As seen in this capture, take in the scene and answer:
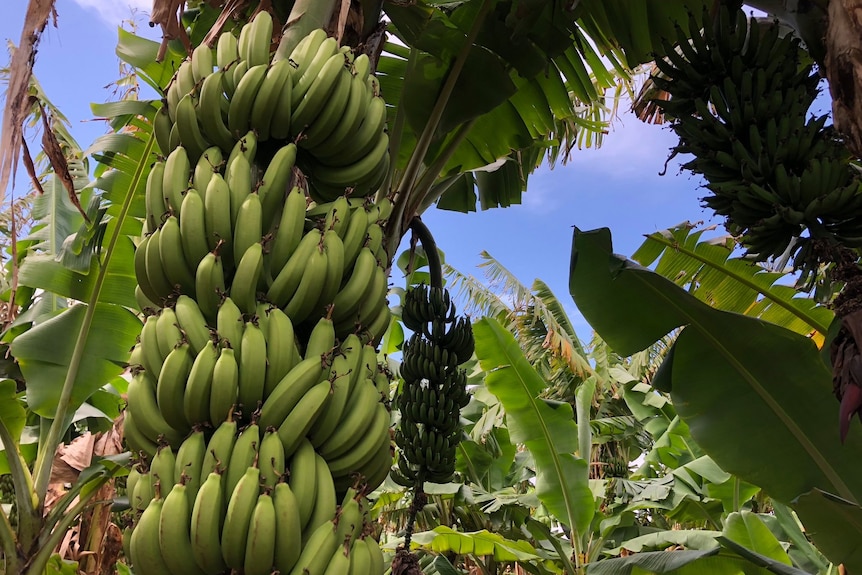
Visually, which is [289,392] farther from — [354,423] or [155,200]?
[155,200]

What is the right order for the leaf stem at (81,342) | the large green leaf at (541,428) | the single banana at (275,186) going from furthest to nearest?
1. the large green leaf at (541,428)
2. the leaf stem at (81,342)
3. the single banana at (275,186)

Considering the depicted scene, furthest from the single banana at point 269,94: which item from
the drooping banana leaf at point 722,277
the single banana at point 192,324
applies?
the drooping banana leaf at point 722,277

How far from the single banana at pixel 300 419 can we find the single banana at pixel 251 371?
6 centimetres

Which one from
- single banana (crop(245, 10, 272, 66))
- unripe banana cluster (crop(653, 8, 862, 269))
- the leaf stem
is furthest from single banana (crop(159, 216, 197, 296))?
the leaf stem

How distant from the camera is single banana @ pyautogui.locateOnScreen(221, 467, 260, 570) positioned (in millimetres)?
918

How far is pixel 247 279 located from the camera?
1110mm

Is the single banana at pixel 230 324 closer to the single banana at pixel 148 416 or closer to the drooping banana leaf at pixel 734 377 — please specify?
the single banana at pixel 148 416

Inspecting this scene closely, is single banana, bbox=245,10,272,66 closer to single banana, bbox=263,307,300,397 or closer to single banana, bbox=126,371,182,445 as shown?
single banana, bbox=263,307,300,397

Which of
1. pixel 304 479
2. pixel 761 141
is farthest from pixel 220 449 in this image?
pixel 761 141

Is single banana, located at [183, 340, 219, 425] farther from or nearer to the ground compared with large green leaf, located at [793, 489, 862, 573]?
farther from the ground

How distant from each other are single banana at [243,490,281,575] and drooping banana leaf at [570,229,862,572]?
1.55m

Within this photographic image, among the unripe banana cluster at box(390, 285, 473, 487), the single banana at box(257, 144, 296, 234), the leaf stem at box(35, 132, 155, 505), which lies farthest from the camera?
the leaf stem at box(35, 132, 155, 505)

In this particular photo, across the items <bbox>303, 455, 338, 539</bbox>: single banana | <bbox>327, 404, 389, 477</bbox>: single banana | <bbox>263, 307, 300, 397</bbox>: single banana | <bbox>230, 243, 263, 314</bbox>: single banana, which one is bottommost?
<bbox>303, 455, 338, 539</bbox>: single banana

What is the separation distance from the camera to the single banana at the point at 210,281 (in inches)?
43.7
